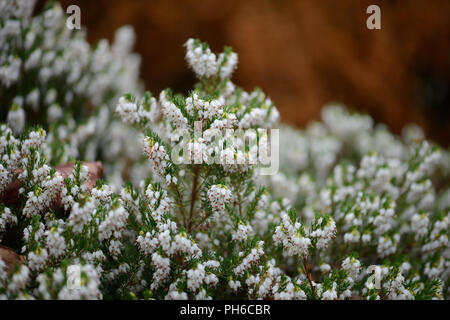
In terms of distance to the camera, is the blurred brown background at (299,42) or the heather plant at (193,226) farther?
the blurred brown background at (299,42)

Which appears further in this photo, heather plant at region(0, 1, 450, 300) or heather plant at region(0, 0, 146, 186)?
heather plant at region(0, 0, 146, 186)

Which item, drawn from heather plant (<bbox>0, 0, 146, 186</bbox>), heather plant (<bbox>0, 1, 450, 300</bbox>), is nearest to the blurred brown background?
heather plant (<bbox>0, 0, 146, 186</bbox>)

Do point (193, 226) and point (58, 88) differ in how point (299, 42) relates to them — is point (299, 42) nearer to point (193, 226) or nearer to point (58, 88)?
point (58, 88)

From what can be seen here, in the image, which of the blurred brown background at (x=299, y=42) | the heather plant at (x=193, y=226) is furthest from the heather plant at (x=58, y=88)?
the blurred brown background at (x=299, y=42)

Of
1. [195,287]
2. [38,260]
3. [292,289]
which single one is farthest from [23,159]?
[292,289]

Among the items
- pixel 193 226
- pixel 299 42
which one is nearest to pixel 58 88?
pixel 193 226

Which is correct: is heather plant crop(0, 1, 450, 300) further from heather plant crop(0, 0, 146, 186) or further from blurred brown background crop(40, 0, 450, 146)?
blurred brown background crop(40, 0, 450, 146)

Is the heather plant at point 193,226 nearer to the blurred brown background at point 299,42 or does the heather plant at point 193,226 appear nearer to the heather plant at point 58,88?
the heather plant at point 58,88
